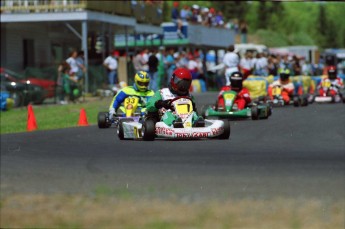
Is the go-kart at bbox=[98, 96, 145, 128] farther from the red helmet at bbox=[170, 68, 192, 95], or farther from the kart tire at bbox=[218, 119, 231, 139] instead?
the kart tire at bbox=[218, 119, 231, 139]

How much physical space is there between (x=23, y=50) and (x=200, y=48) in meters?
91.1

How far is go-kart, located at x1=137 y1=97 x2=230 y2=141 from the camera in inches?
607

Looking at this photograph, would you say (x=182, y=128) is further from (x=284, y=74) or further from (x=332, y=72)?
(x=332, y=72)

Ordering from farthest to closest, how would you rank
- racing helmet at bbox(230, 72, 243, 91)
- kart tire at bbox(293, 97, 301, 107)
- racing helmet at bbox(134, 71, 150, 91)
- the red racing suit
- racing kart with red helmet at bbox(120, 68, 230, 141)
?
kart tire at bbox(293, 97, 301, 107) → the red racing suit → racing helmet at bbox(230, 72, 243, 91) → racing helmet at bbox(134, 71, 150, 91) → racing kart with red helmet at bbox(120, 68, 230, 141)

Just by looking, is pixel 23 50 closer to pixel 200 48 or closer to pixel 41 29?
pixel 41 29

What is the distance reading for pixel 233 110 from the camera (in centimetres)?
1853

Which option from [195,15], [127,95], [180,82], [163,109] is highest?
[195,15]

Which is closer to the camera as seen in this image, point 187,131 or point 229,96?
point 187,131

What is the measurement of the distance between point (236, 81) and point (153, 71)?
1.28m

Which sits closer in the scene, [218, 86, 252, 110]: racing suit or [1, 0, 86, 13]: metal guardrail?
[218, 86, 252, 110]: racing suit

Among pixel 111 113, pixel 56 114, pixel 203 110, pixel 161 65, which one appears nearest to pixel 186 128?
pixel 111 113

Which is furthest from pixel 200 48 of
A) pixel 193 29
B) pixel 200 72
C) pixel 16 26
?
pixel 16 26

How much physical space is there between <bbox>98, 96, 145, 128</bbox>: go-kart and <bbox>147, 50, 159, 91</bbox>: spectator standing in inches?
11.2

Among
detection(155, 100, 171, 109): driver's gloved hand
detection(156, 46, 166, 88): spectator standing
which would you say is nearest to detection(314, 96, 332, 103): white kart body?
detection(156, 46, 166, 88): spectator standing
